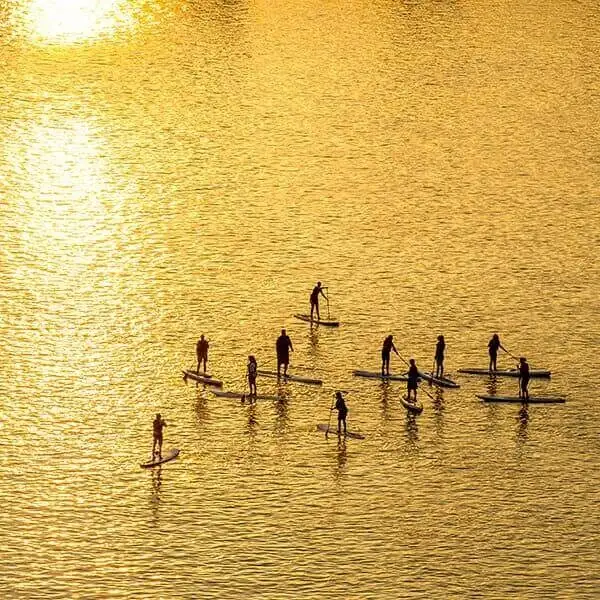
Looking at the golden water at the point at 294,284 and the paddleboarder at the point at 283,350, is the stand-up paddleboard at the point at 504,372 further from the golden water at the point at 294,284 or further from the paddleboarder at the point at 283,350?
the paddleboarder at the point at 283,350

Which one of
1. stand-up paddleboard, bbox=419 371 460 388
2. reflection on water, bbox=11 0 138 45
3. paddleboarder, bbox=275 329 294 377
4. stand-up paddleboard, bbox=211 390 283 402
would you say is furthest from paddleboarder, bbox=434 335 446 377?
reflection on water, bbox=11 0 138 45

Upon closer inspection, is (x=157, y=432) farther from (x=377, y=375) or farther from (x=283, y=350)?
(x=377, y=375)

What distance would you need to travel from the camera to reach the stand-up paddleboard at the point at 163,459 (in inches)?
3703

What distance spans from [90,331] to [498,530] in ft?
106

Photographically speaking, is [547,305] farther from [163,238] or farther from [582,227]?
[163,238]

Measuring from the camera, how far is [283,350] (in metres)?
102

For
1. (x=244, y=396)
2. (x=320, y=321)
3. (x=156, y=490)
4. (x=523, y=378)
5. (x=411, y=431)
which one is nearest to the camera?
(x=156, y=490)

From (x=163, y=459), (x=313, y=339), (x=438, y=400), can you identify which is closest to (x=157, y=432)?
(x=163, y=459)

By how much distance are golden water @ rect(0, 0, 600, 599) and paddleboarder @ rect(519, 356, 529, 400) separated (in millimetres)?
806

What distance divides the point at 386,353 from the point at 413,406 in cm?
414

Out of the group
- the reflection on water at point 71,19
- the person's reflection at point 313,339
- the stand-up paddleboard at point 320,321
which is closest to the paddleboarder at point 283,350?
the person's reflection at point 313,339

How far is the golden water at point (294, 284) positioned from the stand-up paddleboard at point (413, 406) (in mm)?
856

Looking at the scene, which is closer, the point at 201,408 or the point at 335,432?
the point at 335,432

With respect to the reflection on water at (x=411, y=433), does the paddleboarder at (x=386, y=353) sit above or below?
above
